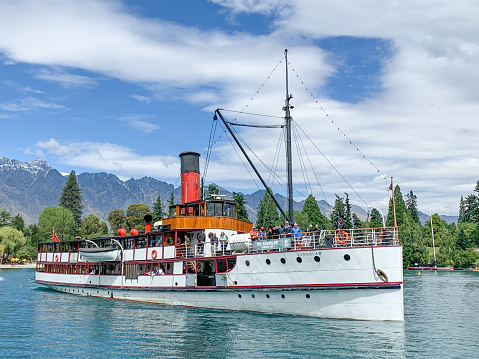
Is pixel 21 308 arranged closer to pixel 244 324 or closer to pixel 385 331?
pixel 244 324

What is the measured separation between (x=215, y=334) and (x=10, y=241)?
264 ft

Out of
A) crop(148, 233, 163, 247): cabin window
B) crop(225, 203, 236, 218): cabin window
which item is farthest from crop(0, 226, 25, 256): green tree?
crop(225, 203, 236, 218): cabin window

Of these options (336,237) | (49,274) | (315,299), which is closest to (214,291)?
(315,299)

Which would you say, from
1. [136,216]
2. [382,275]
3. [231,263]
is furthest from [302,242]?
[136,216]

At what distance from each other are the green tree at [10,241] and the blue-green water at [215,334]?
66333 millimetres

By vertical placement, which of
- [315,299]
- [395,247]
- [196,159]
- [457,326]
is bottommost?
[457,326]

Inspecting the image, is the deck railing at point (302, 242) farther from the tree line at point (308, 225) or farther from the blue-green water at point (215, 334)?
the tree line at point (308, 225)

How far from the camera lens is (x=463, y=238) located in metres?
97.9

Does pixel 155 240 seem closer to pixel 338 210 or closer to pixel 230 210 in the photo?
pixel 230 210

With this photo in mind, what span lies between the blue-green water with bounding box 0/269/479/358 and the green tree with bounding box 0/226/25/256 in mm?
66333

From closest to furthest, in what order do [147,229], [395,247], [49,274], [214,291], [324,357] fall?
[324,357], [395,247], [214,291], [147,229], [49,274]

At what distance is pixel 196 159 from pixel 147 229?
6.38 m

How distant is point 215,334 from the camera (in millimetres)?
19844

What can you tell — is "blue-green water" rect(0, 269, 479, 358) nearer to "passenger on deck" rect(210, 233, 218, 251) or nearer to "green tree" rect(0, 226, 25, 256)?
"passenger on deck" rect(210, 233, 218, 251)
